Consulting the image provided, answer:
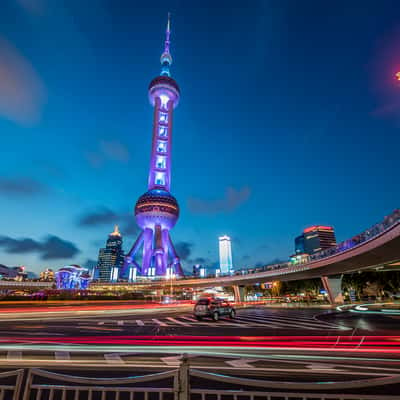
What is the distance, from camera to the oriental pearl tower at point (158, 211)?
113 metres

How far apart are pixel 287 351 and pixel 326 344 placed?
7.25 ft

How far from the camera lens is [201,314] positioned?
2081 centimetres

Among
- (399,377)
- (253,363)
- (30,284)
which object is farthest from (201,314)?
(30,284)

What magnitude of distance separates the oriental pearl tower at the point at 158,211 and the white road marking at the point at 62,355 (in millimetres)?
98034

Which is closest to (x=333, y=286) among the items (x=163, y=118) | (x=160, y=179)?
(x=160, y=179)

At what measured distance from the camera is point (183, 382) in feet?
10.9

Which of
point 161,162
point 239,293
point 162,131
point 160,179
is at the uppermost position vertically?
point 162,131

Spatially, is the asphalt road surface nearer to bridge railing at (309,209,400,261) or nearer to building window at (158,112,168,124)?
bridge railing at (309,209,400,261)

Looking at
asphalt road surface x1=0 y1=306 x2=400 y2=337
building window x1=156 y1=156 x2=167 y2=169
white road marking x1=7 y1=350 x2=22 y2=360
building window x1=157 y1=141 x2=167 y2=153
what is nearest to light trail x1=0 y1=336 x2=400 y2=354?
white road marking x1=7 y1=350 x2=22 y2=360

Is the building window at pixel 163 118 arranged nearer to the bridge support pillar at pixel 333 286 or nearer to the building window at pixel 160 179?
the building window at pixel 160 179

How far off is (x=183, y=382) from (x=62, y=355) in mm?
7815

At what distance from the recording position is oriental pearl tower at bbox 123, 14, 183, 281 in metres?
113

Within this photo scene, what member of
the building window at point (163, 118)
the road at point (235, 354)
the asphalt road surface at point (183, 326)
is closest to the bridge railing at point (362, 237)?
the asphalt road surface at point (183, 326)

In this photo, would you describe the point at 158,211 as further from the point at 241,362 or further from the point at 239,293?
the point at 241,362
